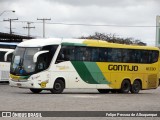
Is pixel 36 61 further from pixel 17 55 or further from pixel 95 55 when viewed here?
pixel 95 55

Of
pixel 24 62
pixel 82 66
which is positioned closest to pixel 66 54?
pixel 82 66

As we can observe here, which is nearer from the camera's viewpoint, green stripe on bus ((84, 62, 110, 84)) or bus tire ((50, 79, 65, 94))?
bus tire ((50, 79, 65, 94))

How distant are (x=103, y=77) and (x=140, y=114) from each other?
15.1 metres

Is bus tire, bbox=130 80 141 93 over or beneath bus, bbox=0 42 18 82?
beneath

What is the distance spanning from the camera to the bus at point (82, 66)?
28766mm

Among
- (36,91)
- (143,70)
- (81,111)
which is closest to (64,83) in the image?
(36,91)

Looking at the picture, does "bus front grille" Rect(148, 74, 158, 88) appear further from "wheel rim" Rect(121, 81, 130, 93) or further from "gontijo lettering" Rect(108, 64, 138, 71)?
"wheel rim" Rect(121, 81, 130, 93)

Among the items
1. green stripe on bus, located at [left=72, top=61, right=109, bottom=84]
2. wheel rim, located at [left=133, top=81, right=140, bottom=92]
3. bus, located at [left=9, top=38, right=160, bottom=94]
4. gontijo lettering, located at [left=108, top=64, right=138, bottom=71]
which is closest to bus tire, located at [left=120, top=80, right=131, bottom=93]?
bus, located at [left=9, top=38, right=160, bottom=94]

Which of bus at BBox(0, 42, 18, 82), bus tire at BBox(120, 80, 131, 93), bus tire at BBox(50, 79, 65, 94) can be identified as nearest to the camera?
bus tire at BBox(50, 79, 65, 94)

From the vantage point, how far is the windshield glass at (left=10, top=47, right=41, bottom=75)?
28.7 metres

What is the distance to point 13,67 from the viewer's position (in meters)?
29.5

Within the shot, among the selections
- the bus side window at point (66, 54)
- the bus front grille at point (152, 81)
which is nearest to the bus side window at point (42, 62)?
the bus side window at point (66, 54)

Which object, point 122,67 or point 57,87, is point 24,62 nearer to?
point 57,87

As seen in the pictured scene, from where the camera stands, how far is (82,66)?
3050cm
